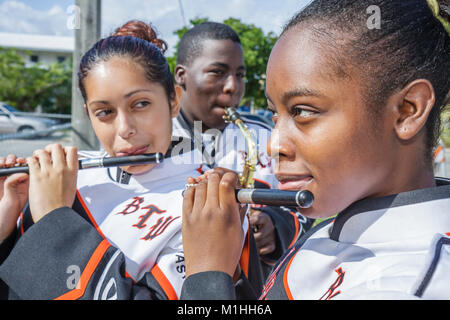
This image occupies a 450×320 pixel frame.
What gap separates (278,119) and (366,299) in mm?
515

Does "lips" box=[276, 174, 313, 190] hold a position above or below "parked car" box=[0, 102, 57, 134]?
below

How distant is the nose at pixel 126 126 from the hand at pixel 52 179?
0.21m

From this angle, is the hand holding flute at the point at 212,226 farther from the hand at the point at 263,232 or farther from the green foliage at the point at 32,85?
the green foliage at the point at 32,85

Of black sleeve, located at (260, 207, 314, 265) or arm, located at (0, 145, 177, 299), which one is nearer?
arm, located at (0, 145, 177, 299)

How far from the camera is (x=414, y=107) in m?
0.99

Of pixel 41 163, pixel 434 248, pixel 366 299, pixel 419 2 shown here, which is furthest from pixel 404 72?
pixel 41 163

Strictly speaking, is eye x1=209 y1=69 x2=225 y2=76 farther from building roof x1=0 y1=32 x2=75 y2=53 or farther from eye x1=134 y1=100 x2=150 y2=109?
building roof x1=0 y1=32 x2=75 y2=53

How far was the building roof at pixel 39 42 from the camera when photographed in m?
40.9

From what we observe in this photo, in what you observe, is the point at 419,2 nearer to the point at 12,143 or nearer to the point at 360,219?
the point at 360,219

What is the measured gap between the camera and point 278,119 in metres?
1.08

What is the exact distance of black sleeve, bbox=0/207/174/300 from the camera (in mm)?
1214

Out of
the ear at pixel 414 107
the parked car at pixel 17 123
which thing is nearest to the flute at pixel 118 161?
the ear at pixel 414 107

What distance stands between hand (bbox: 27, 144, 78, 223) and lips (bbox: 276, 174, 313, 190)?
0.80 m

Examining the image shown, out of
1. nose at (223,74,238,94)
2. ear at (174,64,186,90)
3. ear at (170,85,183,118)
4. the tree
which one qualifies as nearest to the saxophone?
nose at (223,74,238,94)
